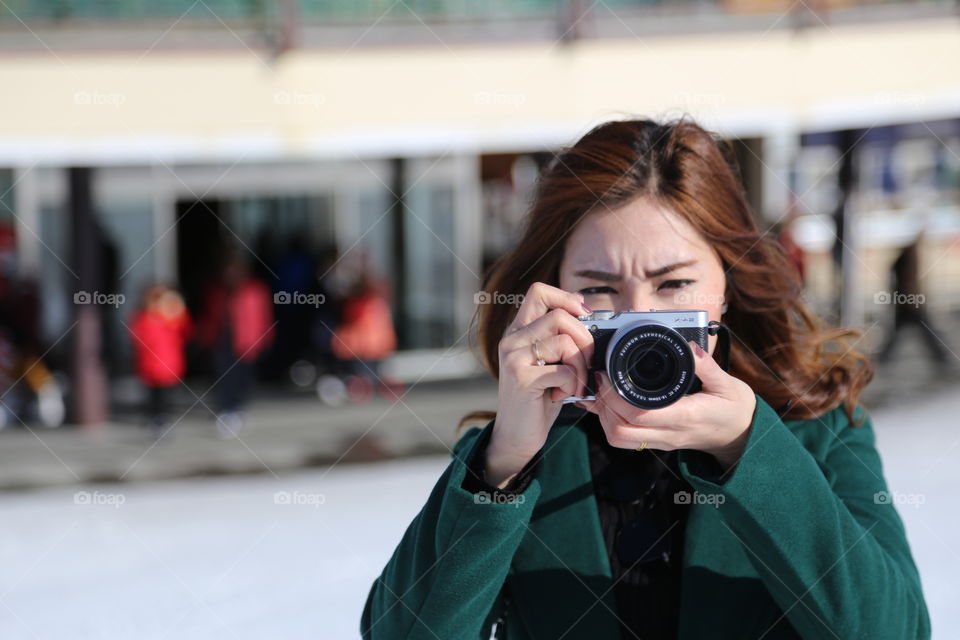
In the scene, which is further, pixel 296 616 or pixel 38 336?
pixel 38 336

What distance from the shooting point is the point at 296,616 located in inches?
167

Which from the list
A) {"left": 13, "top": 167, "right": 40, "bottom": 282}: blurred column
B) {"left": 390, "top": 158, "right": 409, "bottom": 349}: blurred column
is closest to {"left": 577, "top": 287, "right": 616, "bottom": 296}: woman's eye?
{"left": 390, "top": 158, "right": 409, "bottom": 349}: blurred column

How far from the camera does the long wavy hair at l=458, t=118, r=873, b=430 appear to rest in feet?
4.69

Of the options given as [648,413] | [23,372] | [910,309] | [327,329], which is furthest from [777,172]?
[648,413]

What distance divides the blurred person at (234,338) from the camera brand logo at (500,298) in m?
7.14

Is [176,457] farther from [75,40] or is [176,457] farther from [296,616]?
[296,616]

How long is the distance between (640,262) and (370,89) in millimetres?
6937

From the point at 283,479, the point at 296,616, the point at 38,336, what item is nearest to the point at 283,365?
the point at 38,336

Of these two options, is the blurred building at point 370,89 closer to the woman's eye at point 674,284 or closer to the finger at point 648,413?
the woman's eye at point 674,284

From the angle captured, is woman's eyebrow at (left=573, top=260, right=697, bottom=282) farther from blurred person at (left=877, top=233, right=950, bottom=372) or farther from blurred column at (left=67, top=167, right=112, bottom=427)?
blurred person at (left=877, top=233, right=950, bottom=372)

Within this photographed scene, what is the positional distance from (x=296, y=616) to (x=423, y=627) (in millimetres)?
3246

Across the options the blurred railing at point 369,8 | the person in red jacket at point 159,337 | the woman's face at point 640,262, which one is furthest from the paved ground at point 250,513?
the blurred railing at point 369,8

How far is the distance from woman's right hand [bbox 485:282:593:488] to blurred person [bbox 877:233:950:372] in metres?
8.96

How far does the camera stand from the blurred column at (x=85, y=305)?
8.65m
